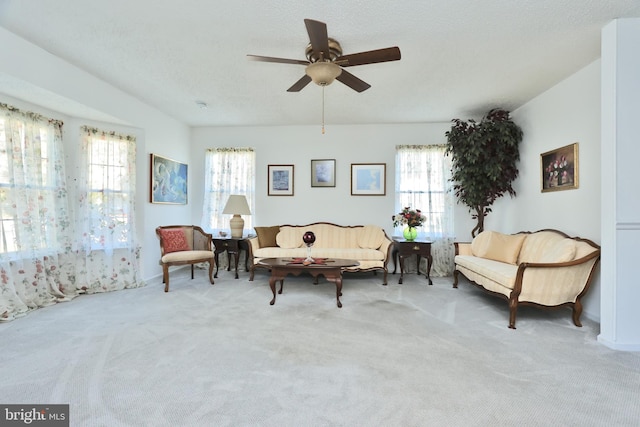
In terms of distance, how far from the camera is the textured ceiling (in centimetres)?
220

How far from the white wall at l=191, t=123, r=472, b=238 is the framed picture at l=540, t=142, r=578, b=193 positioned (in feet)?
5.60

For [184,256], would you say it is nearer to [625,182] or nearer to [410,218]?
[410,218]

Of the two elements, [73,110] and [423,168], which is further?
[423,168]

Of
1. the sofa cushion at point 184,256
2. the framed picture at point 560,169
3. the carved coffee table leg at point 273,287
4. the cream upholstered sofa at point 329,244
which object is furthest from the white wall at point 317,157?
the carved coffee table leg at point 273,287

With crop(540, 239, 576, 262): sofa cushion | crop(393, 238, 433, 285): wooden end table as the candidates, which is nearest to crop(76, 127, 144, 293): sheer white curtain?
crop(393, 238, 433, 285): wooden end table

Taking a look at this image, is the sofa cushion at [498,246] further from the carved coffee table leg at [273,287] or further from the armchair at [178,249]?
the armchair at [178,249]

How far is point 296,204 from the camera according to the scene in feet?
17.6

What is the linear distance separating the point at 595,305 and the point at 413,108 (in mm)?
3254

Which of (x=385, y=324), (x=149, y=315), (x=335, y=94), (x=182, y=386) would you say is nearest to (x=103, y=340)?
(x=149, y=315)

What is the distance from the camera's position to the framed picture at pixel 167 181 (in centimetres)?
446

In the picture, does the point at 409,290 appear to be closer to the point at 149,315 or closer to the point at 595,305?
→ the point at 595,305

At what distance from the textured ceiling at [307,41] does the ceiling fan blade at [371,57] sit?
283 mm

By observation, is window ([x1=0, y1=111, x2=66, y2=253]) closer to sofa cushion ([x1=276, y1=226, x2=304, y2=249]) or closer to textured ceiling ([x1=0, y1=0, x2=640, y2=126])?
textured ceiling ([x1=0, y1=0, x2=640, y2=126])

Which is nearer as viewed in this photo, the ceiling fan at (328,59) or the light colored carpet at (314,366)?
the light colored carpet at (314,366)
